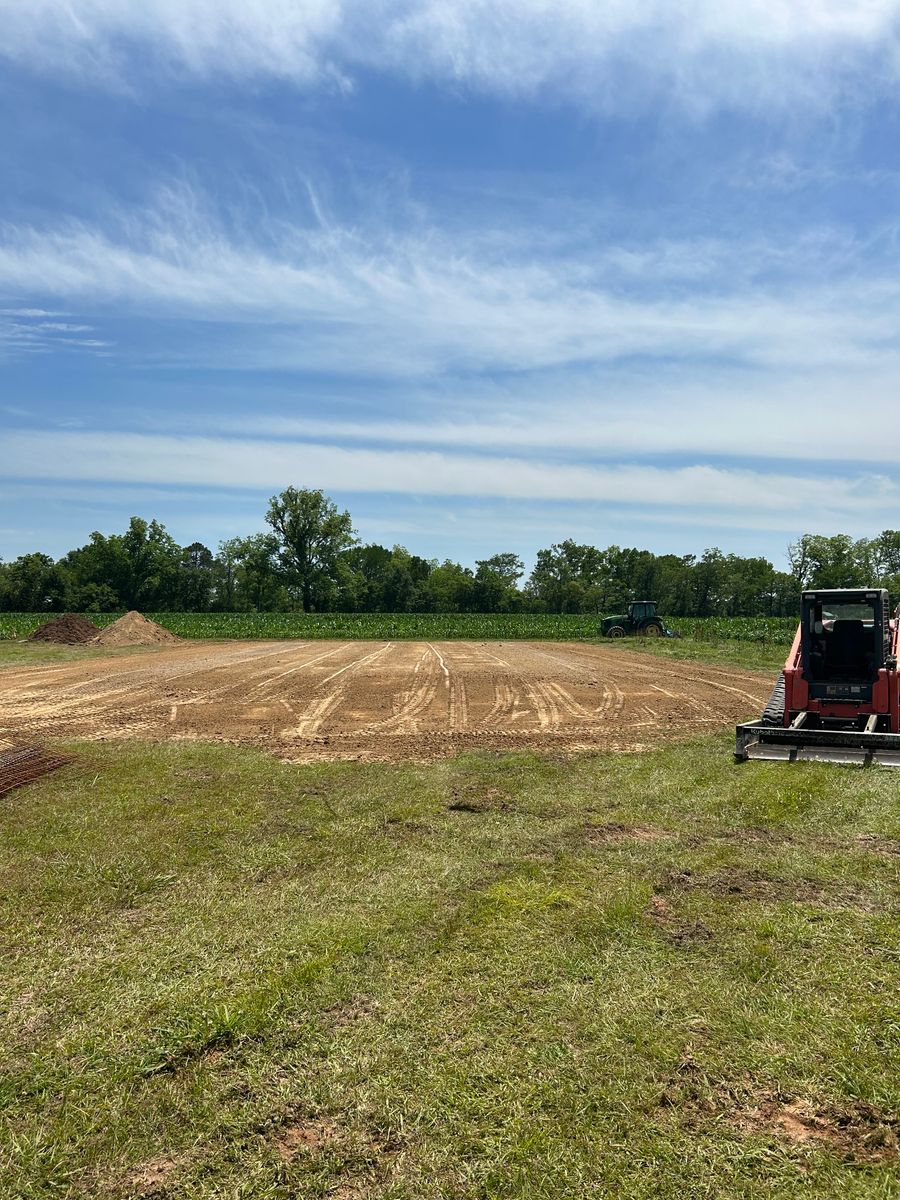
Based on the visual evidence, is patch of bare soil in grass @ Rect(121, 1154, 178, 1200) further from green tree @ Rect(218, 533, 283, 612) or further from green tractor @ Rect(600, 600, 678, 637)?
green tree @ Rect(218, 533, 283, 612)

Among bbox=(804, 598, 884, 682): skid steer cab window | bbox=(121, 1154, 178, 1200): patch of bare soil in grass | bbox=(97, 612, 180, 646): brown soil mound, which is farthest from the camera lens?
bbox=(97, 612, 180, 646): brown soil mound

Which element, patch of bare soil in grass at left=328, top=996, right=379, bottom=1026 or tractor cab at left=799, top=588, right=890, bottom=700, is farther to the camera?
tractor cab at left=799, top=588, right=890, bottom=700

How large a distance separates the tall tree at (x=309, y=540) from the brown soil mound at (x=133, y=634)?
41.1 meters

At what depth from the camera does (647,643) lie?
111 feet

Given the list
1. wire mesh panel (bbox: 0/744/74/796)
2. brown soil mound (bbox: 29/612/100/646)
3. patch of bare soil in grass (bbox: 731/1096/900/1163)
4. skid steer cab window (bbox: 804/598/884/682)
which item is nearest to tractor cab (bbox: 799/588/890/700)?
skid steer cab window (bbox: 804/598/884/682)

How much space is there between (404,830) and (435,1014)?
3.06 meters

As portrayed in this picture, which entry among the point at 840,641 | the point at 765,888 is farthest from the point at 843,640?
the point at 765,888

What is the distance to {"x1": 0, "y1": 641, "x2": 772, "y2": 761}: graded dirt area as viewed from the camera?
37.3ft

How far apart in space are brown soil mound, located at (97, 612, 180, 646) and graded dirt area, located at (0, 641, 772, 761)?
32.3ft

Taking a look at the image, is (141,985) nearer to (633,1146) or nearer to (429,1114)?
(429,1114)

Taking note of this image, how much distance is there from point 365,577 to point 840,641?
8821 centimetres

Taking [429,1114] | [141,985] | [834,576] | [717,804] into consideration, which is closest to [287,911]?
[141,985]

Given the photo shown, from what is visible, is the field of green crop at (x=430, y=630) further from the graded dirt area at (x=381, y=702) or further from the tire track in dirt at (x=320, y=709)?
the tire track in dirt at (x=320, y=709)

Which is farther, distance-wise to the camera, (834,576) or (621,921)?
(834,576)
